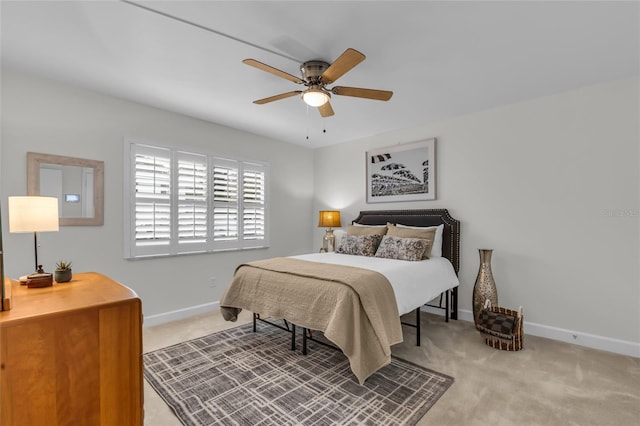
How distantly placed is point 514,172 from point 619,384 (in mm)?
2053

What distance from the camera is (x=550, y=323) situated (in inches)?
124

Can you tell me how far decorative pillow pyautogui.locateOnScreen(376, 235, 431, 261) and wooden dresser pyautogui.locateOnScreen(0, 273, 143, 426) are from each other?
2.68 m

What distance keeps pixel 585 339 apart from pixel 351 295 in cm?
251

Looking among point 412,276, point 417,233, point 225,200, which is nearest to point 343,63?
point 412,276

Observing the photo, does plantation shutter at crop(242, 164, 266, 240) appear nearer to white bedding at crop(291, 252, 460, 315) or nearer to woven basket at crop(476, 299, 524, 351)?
white bedding at crop(291, 252, 460, 315)

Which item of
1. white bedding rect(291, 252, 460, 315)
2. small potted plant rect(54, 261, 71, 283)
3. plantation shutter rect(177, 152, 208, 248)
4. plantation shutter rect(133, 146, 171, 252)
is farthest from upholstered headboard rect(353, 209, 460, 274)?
small potted plant rect(54, 261, 71, 283)

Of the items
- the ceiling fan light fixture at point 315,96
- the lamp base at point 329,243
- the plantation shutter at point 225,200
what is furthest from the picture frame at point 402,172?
the ceiling fan light fixture at point 315,96

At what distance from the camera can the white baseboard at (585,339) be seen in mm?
2740

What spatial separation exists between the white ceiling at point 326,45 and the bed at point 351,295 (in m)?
1.74

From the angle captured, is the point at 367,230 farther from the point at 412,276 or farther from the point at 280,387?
the point at 280,387

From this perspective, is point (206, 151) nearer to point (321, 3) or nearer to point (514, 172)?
point (321, 3)

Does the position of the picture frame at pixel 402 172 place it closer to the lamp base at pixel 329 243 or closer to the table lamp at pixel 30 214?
the lamp base at pixel 329 243

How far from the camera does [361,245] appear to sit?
12.6 ft

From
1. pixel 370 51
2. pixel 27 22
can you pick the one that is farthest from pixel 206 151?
pixel 370 51
